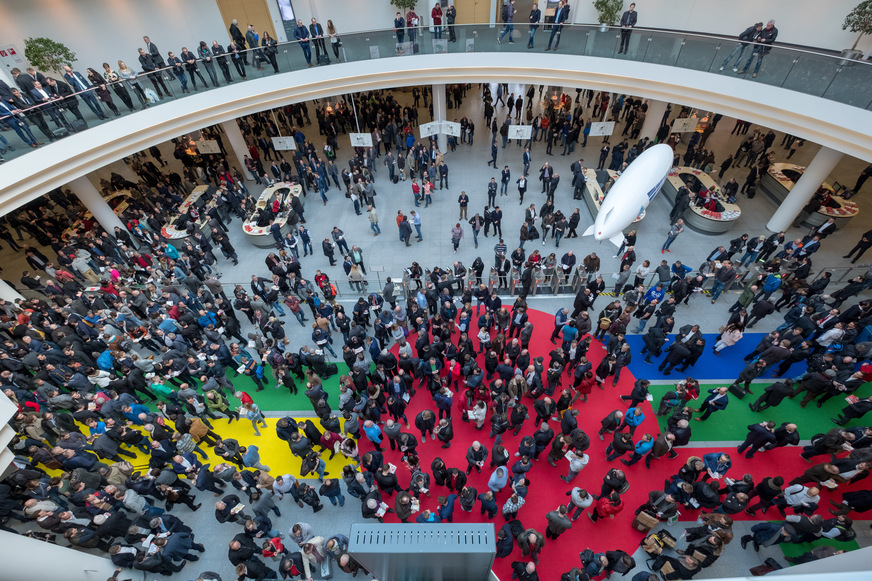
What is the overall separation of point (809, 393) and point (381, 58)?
59.7 feet

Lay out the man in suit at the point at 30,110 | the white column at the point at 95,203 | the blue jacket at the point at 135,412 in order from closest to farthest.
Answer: the blue jacket at the point at 135,412 < the man in suit at the point at 30,110 < the white column at the point at 95,203

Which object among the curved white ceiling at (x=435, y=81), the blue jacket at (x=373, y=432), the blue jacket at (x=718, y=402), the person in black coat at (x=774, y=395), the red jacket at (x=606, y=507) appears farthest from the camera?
the curved white ceiling at (x=435, y=81)

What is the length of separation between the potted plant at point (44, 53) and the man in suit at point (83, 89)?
3.49m

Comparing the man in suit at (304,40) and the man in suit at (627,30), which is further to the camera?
the man in suit at (304,40)

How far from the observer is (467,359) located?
385 inches

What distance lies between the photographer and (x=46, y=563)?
7027mm

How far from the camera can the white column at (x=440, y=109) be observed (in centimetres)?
1936

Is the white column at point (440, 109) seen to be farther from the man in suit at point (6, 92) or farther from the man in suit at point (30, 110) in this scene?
the man in suit at point (6, 92)

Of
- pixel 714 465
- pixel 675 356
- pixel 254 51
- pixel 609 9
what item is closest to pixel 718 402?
pixel 675 356

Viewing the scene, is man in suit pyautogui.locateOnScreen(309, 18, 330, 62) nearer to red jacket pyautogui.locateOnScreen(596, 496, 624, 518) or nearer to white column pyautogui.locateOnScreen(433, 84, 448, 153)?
white column pyautogui.locateOnScreen(433, 84, 448, 153)

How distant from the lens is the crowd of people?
7422 millimetres

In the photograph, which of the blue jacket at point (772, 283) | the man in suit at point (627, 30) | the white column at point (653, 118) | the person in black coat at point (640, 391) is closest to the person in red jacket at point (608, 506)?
the person in black coat at point (640, 391)

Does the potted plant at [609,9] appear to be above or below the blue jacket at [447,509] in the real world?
above

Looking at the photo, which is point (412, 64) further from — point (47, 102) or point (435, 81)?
point (47, 102)
